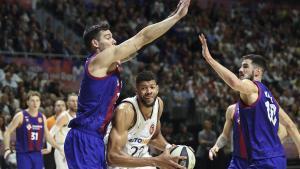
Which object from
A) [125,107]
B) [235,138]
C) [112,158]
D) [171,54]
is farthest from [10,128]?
[171,54]

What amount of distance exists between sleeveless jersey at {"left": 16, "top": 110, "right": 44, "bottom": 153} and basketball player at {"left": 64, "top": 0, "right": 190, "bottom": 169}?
4875 mm

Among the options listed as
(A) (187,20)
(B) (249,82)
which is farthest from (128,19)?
(B) (249,82)

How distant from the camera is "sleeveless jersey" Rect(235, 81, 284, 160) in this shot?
20.0 feet

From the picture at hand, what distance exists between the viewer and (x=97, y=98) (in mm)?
4852

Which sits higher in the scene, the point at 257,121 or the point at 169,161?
the point at 257,121

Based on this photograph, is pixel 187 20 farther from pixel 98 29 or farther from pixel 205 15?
pixel 98 29

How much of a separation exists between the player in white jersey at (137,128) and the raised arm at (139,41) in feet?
2.02

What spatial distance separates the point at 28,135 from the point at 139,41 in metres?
5.46

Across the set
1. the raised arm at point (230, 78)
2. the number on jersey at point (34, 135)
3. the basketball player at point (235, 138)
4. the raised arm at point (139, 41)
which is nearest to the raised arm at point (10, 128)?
the number on jersey at point (34, 135)

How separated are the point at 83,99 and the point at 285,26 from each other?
16.8 m

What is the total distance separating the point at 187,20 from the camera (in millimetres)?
18641

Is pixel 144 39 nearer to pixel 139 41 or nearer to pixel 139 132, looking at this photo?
pixel 139 41

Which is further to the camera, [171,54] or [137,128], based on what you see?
[171,54]

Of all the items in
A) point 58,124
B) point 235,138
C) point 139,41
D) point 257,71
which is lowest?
point 235,138
